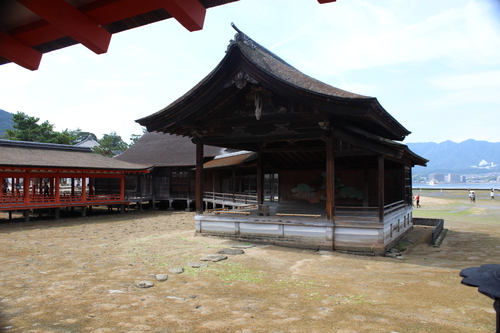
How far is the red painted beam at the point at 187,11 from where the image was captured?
287cm

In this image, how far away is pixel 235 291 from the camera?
6969mm

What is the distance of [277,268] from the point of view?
8.99 meters

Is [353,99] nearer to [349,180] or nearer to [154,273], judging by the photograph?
[154,273]

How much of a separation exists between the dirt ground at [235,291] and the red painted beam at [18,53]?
3.76 m

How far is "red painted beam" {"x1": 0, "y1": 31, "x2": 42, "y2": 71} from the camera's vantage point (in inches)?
129

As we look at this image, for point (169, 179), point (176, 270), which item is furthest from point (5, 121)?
point (176, 270)

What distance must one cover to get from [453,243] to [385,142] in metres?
6.73

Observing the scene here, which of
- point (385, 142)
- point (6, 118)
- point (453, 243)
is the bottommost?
point (453, 243)

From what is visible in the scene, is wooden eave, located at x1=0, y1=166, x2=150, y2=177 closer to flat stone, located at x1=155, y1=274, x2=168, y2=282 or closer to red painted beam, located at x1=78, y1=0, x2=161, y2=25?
flat stone, located at x1=155, y1=274, x2=168, y2=282

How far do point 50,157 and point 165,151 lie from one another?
10820 mm

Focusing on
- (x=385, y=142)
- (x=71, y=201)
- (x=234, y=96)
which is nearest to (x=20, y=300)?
(x=234, y=96)

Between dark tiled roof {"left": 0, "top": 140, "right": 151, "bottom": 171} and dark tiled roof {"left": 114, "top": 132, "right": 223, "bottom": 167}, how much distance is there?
3.26 m

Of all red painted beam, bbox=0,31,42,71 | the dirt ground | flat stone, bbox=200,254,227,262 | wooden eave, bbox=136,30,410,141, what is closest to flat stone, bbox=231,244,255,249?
the dirt ground

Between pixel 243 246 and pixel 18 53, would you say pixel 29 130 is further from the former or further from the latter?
pixel 18 53
